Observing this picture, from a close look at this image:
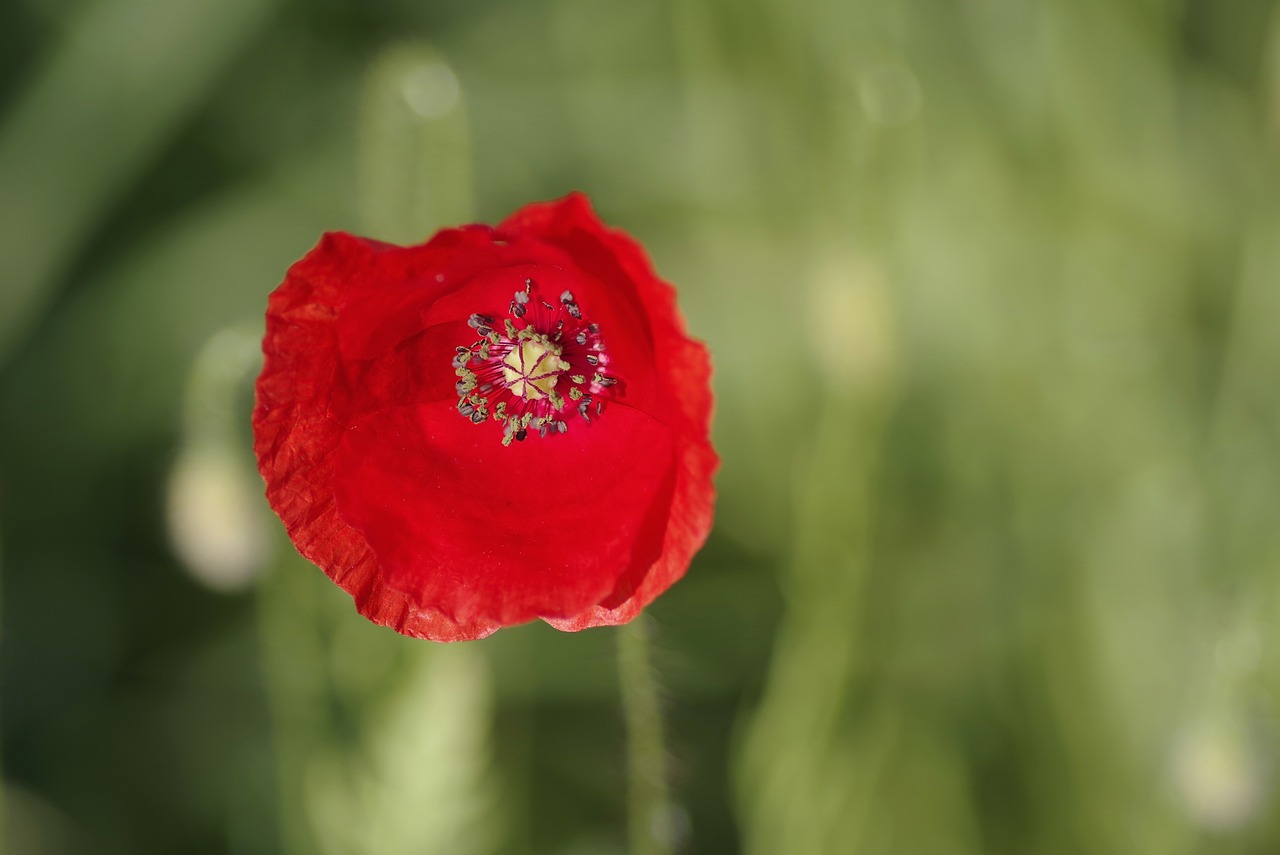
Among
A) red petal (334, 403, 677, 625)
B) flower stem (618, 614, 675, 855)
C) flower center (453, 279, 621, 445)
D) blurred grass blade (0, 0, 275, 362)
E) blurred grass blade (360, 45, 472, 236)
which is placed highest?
blurred grass blade (0, 0, 275, 362)

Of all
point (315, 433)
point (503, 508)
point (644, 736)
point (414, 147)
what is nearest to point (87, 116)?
point (414, 147)

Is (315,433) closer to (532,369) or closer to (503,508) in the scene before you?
(503,508)

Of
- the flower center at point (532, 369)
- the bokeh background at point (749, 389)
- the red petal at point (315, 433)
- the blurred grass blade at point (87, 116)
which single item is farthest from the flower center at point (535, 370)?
the blurred grass blade at point (87, 116)

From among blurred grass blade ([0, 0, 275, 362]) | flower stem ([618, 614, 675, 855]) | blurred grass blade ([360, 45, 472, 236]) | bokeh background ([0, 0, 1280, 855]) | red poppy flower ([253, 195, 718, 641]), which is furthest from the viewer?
blurred grass blade ([0, 0, 275, 362])

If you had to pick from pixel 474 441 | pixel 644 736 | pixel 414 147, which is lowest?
pixel 644 736

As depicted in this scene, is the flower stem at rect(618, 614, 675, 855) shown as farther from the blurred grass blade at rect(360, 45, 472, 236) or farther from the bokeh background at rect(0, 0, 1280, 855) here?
the blurred grass blade at rect(360, 45, 472, 236)

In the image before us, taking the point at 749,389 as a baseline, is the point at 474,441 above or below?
below

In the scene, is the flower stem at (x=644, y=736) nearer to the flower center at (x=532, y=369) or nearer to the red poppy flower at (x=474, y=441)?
the red poppy flower at (x=474, y=441)

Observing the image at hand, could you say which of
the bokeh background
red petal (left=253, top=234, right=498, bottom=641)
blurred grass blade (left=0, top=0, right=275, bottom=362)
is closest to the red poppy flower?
red petal (left=253, top=234, right=498, bottom=641)
